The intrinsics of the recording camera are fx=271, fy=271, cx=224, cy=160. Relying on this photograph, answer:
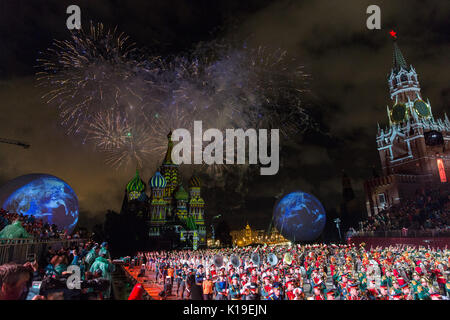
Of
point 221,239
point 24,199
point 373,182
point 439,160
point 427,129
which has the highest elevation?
point 427,129

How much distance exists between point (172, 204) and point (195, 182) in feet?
40.2

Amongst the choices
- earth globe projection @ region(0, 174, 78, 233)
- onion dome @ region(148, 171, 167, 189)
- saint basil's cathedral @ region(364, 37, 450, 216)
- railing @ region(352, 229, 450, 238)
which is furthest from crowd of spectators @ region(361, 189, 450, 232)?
onion dome @ region(148, 171, 167, 189)

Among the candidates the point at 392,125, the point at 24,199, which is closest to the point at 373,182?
the point at 392,125

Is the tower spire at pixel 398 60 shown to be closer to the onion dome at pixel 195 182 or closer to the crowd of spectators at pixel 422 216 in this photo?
the crowd of spectators at pixel 422 216

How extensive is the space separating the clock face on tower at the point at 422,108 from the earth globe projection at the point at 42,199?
77.4 metres

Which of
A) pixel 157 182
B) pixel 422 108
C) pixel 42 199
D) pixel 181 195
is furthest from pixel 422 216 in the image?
pixel 157 182

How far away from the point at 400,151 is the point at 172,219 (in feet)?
235

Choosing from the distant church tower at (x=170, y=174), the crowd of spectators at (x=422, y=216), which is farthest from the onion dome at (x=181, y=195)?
the crowd of spectators at (x=422, y=216)

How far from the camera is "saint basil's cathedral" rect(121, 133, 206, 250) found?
89125 millimetres

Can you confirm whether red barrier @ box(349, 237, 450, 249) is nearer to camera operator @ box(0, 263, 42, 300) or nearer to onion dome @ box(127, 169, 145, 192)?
camera operator @ box(0, 263, 42, 300)

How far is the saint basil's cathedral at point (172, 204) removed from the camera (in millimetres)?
89125
